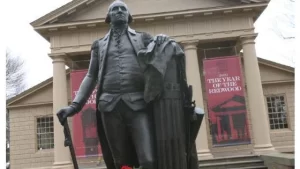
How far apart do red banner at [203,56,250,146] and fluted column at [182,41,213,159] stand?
84 centimetres

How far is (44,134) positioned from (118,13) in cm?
2554

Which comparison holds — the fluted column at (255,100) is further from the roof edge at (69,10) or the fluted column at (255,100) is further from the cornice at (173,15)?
the roof edge at (69,10)

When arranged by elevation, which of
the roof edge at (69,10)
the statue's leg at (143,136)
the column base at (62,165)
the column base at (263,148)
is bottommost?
the column base at (62,165)

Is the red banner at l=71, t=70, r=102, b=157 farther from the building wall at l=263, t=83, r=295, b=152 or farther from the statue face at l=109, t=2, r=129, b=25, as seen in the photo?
the statue face at l=109, t=2, r=129, b=25

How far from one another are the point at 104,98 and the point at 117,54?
1.65 ft

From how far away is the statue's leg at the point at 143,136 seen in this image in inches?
142

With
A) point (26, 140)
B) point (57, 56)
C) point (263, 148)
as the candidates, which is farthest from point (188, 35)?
point (26, 140)

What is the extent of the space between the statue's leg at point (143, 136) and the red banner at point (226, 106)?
60.4 feet

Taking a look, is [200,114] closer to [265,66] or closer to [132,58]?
[132,58]

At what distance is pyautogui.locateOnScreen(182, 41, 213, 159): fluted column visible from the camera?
22417 millimetres

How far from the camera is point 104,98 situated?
3.85m

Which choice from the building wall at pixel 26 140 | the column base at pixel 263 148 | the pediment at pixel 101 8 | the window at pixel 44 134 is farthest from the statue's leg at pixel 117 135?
the window at pixel 44 134

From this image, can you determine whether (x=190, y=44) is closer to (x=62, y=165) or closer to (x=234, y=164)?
(x=234, y=164)

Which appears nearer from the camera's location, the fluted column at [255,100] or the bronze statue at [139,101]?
the bronze statue at [139,101]
